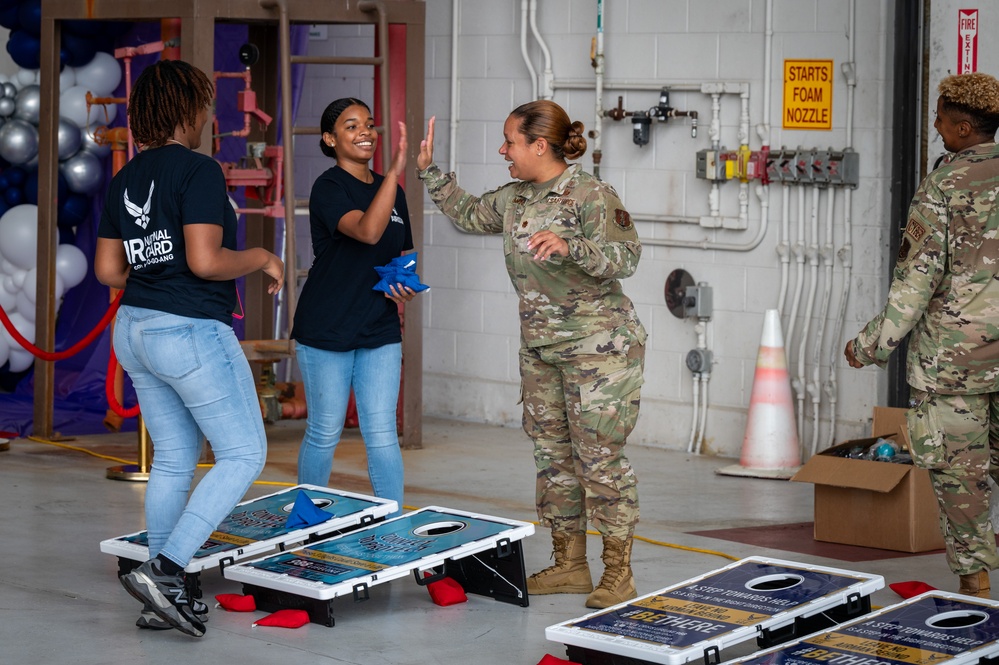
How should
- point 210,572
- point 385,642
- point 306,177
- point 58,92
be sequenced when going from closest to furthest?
point 385,642 < point 210,572 < point 58,92 < point 306,177

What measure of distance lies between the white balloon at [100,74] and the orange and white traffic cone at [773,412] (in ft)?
12.9

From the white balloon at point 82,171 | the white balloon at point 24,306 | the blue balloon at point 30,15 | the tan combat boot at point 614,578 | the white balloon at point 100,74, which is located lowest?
the tan combat boot at point 614,578

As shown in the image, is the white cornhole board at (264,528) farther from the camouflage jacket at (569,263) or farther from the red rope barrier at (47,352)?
the red rope barrier at (47,352)

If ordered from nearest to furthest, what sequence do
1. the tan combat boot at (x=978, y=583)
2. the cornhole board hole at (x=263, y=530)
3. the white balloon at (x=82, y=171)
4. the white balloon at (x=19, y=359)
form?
the tan combat boot at (x=978, y=583) → the cornhole board hole at (x=263, y=530) → the white balloon at (x=82, y=171) → the white balloon at (x=19, y=359)

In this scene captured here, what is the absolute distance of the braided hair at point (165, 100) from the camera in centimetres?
400

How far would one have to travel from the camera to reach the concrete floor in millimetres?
4035

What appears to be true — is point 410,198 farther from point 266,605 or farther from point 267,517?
point 266,605

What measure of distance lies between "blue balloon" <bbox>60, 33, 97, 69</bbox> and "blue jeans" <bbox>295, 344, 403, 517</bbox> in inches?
157

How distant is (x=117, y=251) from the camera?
4.13 meters

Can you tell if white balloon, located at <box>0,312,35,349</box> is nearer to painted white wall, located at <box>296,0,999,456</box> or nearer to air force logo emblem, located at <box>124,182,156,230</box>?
painted white wall, located at <box>296,0,999,456</box>

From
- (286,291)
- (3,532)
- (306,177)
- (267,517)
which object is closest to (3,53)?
(306,177)

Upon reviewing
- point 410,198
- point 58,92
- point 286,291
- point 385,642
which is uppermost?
point 58,92

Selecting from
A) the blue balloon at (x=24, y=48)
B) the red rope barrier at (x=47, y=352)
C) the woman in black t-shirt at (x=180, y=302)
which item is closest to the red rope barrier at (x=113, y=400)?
the red rope barrier at (x=47, y=352)

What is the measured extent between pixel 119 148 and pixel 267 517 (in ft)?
9.84
